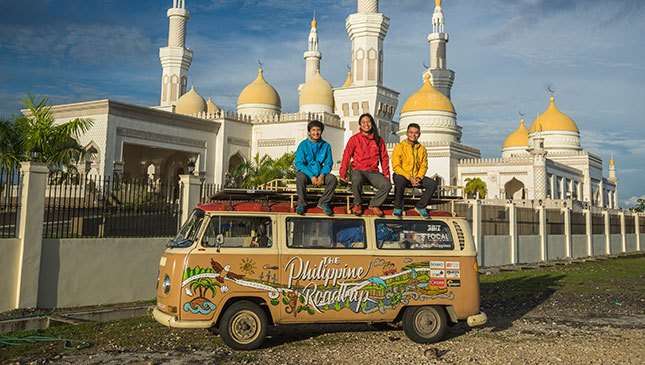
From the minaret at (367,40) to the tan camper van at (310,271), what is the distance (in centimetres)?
3671

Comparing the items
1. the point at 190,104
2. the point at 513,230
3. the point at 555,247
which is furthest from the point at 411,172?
the point at 190,104

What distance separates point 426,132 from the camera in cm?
4406

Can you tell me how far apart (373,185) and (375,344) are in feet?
6.60

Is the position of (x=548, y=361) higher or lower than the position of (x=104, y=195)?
lower

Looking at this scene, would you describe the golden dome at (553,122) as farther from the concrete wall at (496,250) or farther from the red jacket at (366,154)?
the red jacket at (366,154)

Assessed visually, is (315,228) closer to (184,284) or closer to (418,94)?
(184,284)

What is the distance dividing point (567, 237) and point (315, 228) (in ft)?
66.6

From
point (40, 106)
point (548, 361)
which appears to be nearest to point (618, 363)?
point (548, 361)

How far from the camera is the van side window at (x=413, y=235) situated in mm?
7375

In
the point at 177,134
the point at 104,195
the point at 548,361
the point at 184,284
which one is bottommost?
the point at 548,361

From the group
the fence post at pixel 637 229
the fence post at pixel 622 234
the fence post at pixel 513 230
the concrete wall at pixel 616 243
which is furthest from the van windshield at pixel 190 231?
the fence post at pixel 637 229

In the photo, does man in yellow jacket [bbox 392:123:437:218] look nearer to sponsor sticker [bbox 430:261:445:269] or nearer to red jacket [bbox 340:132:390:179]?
red jacket [bbox 340:132:390:179]

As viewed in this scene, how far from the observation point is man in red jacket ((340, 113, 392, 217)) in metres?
7.36

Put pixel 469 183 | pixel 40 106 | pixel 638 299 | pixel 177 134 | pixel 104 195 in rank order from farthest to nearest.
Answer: pixel 469 183
pixel 177 134
pixel 40 106
pixel 638 299
pixel 104 195
